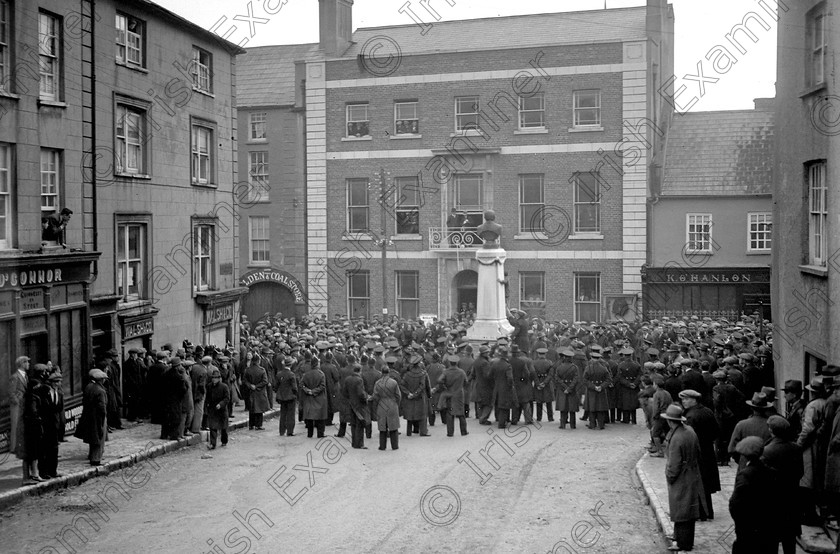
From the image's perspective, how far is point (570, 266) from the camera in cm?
3594

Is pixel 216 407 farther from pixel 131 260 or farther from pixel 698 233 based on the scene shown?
pixel 698 233

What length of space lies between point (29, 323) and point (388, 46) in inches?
993

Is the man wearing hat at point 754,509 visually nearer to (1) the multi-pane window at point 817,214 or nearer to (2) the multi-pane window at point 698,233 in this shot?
(1) the multi-pane window at point 817,214

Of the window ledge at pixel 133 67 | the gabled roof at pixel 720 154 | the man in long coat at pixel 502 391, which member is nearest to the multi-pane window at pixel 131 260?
the window ledge at pixel 133 67

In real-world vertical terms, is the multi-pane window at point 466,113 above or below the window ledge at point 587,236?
above

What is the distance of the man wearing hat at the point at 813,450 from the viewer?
11.1 meters

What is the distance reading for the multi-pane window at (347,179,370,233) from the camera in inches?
1516

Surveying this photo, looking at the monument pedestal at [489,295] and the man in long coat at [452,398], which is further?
the monument pedestal at [489,295]

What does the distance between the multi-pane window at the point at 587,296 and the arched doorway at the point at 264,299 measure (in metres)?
12.8

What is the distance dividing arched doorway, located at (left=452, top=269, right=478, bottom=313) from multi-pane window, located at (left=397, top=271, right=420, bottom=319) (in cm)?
158

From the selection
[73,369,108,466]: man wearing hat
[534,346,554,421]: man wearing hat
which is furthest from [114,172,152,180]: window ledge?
[534,346,554,421]: man wearing hat

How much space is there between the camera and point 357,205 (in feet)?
127

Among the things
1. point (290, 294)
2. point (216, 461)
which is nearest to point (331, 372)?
point (216, 461)

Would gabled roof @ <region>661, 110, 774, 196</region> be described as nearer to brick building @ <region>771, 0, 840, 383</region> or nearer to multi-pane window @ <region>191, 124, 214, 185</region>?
multi-pane window @ <region>191, 124, 214, 185</region>
